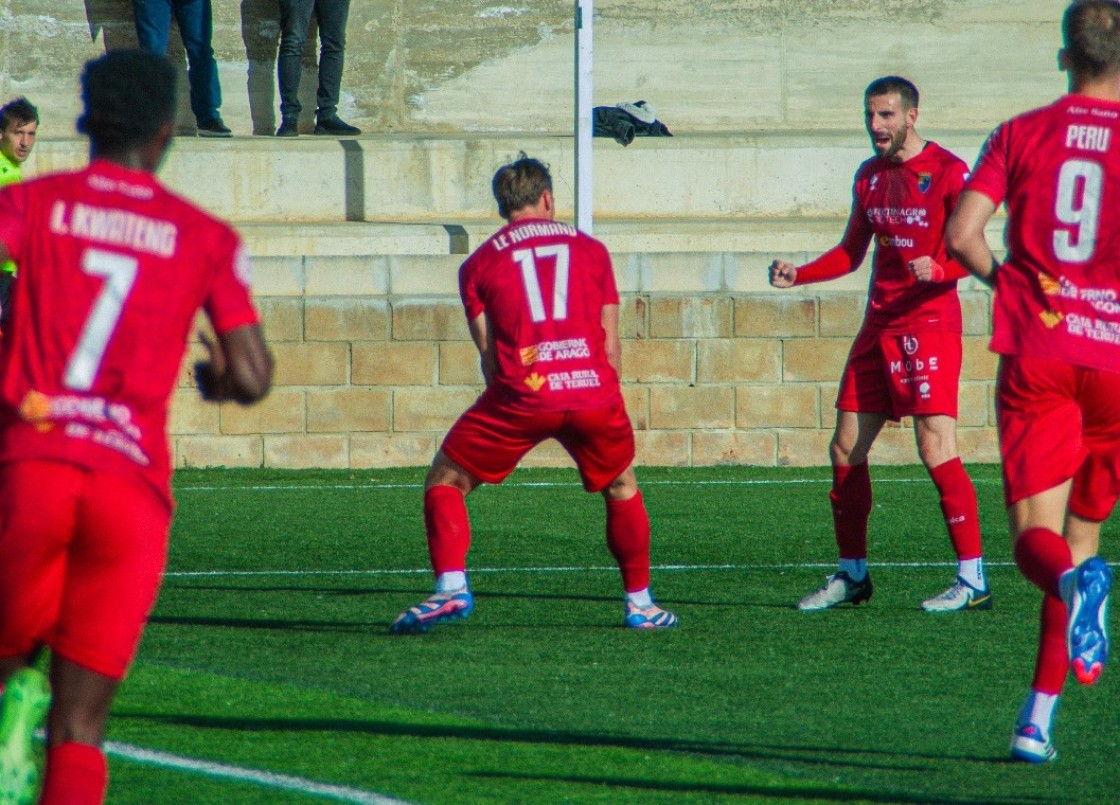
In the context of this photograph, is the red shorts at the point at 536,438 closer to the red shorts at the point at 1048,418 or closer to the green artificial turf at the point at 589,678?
the green artificial turf at the point at 589,678

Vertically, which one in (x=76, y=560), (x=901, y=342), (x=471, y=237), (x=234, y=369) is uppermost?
(x=471, y=237)

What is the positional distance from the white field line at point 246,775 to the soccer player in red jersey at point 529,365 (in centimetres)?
205

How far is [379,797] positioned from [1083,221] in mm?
2520

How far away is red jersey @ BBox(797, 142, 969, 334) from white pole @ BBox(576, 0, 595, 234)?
6.22m

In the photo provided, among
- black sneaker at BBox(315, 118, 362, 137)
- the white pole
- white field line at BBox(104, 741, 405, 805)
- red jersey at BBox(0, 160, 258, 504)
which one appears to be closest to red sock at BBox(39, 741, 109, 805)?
red jersey at BBox(0, 160, 258, 504)

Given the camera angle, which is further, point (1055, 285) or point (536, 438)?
point (536, 438)

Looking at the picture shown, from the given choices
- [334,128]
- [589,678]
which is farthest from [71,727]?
[334,128]

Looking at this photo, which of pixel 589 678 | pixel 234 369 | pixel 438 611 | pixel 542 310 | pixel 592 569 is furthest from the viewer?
pixel 592 569

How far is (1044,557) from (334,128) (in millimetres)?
14090

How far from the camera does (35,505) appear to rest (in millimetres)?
3492

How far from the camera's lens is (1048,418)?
490cm

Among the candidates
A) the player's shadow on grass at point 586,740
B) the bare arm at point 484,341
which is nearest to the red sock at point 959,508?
the bare arm at point 484,341

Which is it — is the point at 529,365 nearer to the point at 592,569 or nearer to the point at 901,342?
the point at 901,342

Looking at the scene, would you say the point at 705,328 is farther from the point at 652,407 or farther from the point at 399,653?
the point at 399,653
